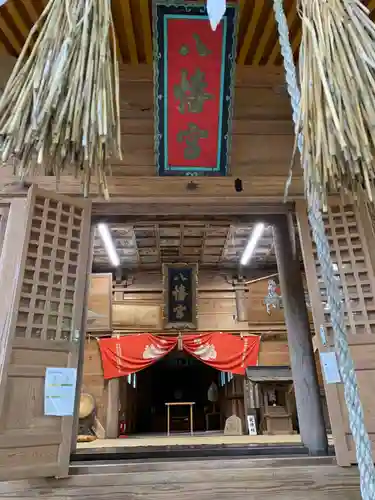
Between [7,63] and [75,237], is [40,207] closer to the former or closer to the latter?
[75,237]

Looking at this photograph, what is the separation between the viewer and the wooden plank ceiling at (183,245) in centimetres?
733

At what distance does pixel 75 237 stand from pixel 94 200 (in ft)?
1.20

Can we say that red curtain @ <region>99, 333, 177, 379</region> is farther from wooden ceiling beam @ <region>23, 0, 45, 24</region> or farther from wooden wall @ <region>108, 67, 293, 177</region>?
wooden ceiling beam @ <region>23, 0, 45, 24</region>

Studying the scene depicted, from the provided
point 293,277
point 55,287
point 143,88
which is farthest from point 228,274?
point 55,287

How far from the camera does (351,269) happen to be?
9.20 feet

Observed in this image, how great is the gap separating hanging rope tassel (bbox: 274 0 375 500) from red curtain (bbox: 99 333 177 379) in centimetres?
724

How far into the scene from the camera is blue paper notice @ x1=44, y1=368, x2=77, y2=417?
7.72 ft

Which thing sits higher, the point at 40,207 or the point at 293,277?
the point at 40,207

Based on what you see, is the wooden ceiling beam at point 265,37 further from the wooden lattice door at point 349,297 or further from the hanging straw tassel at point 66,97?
the hanging straw tassel at point 66,97

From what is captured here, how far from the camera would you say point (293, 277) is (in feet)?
11.7

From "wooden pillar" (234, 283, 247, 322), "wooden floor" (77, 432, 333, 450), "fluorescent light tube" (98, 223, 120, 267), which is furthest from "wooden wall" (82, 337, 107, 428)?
"wooden pillar" (234, 283, 247, 322)

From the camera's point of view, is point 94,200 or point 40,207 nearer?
point 40,207

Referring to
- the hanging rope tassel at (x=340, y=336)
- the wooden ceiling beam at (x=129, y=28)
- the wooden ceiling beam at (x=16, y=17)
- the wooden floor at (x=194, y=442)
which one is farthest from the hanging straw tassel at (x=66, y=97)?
the wooden floor at (x=194, y=442)

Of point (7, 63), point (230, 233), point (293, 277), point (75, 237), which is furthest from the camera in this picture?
point (230, 233)
